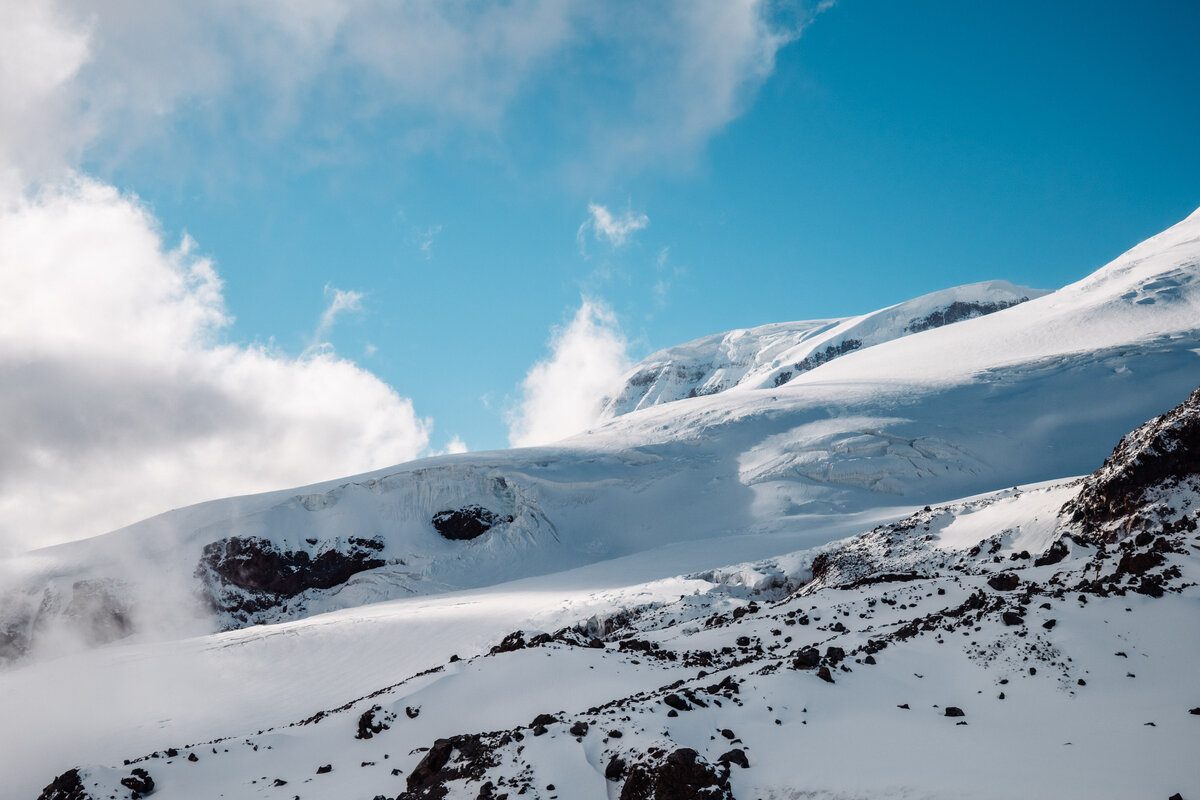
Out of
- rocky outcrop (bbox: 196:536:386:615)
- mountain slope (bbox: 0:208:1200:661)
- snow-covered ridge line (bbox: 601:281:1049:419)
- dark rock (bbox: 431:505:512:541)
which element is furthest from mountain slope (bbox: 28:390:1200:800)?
snow-covered ridge line (bbox: 601:281:1049:419)

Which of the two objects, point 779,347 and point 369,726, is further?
point 779,347

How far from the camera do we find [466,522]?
49.9 m

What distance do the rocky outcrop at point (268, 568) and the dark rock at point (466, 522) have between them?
4477mm

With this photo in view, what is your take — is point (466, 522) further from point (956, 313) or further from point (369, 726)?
point (956, 313)

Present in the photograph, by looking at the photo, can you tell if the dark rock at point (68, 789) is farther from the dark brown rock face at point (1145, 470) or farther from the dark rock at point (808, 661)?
the dark brown rock face at point (1145, 470)

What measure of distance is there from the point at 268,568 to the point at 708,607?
33.7m

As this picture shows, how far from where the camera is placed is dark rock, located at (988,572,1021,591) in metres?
14.9

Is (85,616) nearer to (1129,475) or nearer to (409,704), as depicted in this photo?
(409,704)

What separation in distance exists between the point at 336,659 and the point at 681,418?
3961cm

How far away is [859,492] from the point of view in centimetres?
4588

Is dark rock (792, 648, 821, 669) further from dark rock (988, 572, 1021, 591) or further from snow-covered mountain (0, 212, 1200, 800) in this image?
dark rock (988, 572, 1021, 591)

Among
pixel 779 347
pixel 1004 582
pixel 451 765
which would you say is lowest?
pixel 1004 582

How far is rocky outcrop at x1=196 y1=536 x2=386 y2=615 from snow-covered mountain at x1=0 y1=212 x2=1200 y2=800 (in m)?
0.17

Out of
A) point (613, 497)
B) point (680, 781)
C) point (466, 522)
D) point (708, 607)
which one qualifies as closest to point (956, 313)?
point (613, 497)
